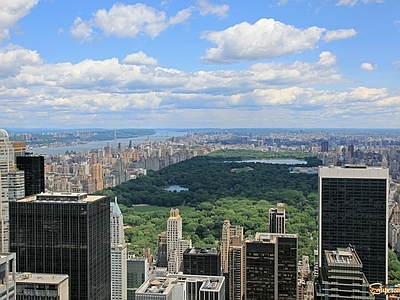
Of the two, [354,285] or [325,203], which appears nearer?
[354,285]

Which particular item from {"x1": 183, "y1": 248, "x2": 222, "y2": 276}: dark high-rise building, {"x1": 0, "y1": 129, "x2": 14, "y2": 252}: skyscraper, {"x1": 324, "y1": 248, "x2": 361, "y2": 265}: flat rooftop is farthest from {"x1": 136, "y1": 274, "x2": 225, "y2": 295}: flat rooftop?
{"x1": 0, "y1": 129, "x2": 14, "y2": 252}: skyscraper

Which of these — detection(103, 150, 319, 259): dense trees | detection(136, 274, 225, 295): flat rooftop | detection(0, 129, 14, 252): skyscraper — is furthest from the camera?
detection(103, 150, 319, 259): dense trees

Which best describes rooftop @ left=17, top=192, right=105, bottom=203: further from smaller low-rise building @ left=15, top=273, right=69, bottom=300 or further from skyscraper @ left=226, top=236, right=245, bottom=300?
skyscraper @ left=226, top=236, right=245, bottom=300

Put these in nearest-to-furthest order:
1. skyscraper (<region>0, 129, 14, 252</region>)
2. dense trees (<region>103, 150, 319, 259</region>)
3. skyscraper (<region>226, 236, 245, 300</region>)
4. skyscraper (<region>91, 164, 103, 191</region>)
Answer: skyscraper (<region>226, 236, 245, 300</region>) < skyscraper (<region>0, 129, 14, 252</region>) < dense trees (<region>103, 150, 319, 259</region>) < skyscraper (<region>91, 164, 103, 191</region>)

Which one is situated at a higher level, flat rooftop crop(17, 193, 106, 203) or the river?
the river

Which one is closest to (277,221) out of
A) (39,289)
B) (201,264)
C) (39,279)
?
(201,264)

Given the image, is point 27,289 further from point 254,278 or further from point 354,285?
point 254,278

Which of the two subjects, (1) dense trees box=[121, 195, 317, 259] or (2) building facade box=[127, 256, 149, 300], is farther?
(1) dense trees box=[121, 195, 317, 259]

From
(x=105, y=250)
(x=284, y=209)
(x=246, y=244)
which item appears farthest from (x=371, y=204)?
(x=105, y=250)

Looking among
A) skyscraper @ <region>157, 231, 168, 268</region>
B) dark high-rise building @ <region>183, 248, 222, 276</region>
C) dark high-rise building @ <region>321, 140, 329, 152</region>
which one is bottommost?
skyscraper @ <region>157, 231, 168, 268</region>
